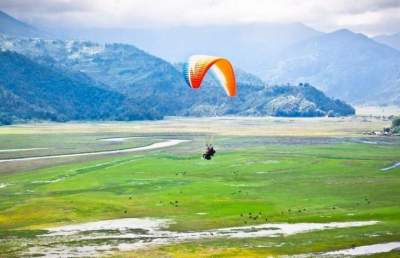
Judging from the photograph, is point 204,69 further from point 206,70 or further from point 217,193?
point 217,193

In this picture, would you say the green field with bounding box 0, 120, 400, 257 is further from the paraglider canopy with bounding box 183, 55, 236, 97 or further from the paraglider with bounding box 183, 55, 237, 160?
the paraglider canopy with bounding box 183, 55, 236, 97

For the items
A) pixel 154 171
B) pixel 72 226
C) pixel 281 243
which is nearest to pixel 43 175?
pixel 154 171

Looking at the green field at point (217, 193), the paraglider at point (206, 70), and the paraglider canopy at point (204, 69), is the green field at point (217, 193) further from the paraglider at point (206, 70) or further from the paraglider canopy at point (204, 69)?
the paraglider canopy at point (204, 69)

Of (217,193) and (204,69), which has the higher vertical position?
(204,69)

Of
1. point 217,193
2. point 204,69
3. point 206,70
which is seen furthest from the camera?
point 217,193

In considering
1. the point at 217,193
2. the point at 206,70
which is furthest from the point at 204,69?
the point at 217,193

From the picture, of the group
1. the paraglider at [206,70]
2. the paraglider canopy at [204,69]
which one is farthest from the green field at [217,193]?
the paraglider canopy at [204,69]

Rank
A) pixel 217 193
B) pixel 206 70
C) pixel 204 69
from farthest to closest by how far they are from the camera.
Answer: pixel 217 193 < pixel 206 70 < pixel 204 69
